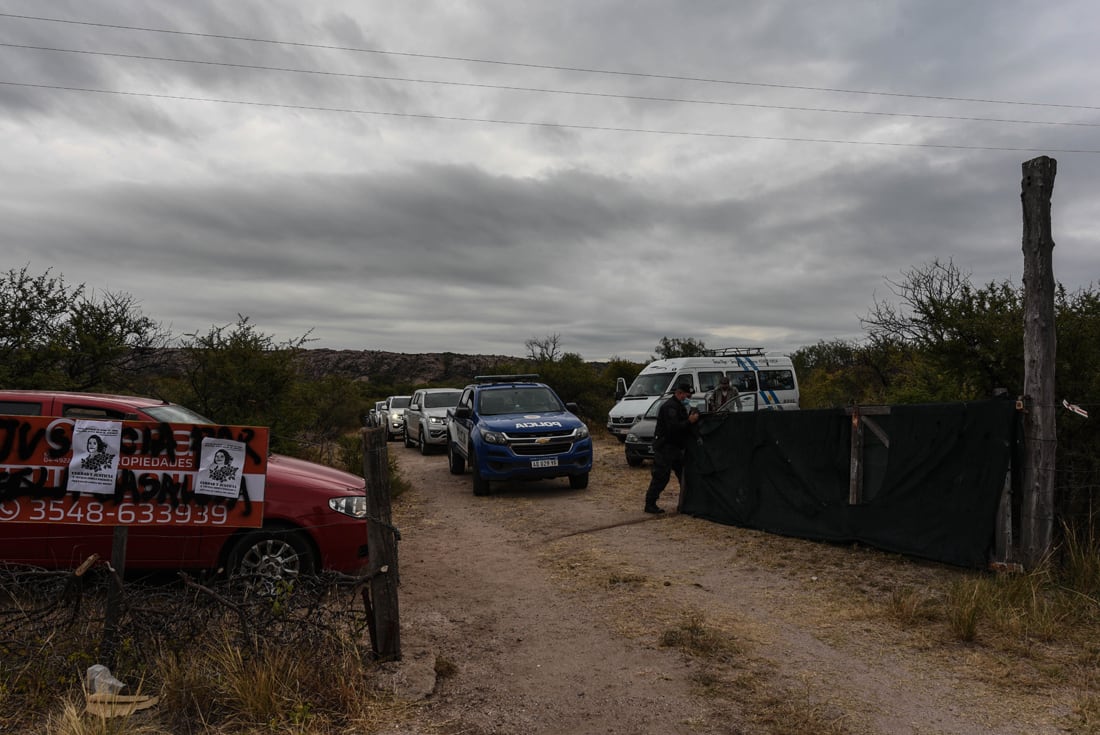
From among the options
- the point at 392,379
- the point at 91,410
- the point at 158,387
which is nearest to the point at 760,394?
the point at 158,387

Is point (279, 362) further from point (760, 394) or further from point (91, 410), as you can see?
point (760, 394)

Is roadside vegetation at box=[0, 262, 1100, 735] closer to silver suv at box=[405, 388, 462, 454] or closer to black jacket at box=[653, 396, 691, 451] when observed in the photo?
black jacket at box=[653, 396, 691, 451]

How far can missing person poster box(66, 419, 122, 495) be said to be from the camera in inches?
194

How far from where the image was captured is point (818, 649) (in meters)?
5.32

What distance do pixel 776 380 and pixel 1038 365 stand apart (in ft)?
42.3

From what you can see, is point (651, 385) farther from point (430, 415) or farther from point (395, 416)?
point (395, 416)

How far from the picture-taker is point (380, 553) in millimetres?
4828

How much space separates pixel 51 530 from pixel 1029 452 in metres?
8.04

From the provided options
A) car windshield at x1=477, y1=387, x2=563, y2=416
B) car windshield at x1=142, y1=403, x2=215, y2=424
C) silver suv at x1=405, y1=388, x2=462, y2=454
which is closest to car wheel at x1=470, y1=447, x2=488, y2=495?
car windshield at x1=477, y1=387, x2=563, y2=416

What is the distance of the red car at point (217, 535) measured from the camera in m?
5.64

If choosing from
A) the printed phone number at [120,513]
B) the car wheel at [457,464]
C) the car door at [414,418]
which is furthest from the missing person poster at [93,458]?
the car door at [414,418]

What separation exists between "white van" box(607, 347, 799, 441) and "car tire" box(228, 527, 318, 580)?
1134 centimetres

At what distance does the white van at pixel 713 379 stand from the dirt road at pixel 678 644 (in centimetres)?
803

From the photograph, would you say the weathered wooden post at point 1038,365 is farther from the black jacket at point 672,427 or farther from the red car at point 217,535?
the red car at point 217,535
